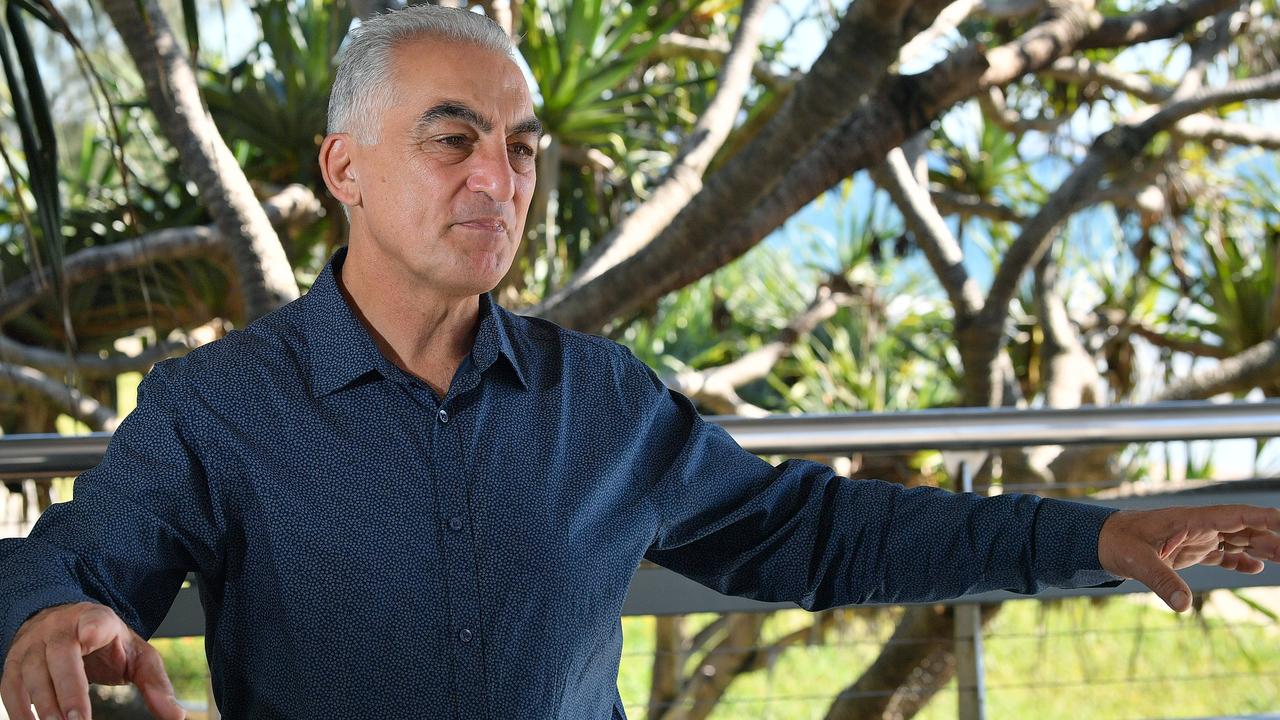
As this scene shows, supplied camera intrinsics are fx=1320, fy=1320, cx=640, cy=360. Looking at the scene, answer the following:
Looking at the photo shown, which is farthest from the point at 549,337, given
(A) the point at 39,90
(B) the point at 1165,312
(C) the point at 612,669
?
(B) the point at 1165,312

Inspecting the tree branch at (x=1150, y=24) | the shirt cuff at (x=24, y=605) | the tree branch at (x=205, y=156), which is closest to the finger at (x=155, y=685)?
the shirt cuff at (x=24, y=605)

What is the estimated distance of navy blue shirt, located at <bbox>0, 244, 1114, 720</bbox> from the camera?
3.90 feet

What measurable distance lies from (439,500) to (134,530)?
0.87 ft

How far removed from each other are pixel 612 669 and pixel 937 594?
0.35 m

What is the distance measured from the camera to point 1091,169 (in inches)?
155

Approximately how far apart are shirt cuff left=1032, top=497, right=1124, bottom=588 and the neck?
594 millimetres

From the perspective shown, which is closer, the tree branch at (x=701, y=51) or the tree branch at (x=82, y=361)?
the tree branch at (x=82, y=361)

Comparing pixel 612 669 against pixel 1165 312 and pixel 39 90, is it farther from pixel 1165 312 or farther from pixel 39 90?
pixel 1165 312

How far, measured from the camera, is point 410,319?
1.31m

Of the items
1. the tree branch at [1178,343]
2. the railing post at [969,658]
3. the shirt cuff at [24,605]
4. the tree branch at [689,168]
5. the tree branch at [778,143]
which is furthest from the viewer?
the tree branch at [1178,343]

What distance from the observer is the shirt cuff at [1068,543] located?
126cm

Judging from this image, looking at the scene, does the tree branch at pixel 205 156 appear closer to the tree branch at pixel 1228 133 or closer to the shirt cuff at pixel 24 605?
the shirt cuff at pixel 24 605

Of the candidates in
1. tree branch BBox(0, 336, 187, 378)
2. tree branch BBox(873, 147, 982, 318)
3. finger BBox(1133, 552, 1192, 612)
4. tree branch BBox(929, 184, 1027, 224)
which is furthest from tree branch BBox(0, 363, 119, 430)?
tree branch BBox(929, 184, 1027, 224)

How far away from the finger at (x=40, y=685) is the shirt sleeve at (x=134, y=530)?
115 mm
